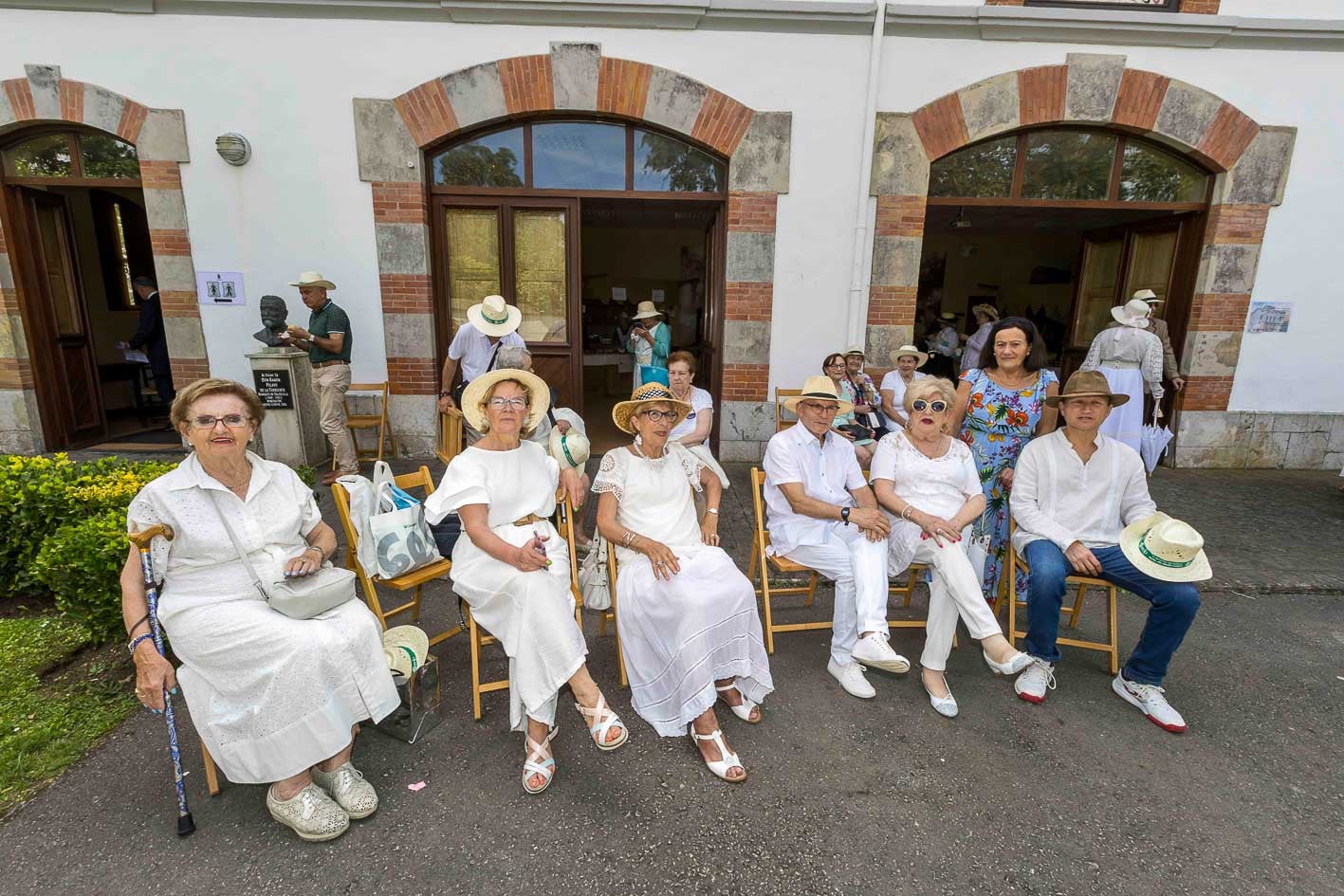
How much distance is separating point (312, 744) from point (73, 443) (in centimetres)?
730

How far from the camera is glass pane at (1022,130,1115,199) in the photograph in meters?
6.59

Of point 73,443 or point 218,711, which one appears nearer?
point 218,711

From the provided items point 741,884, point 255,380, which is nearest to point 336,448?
point 255,380

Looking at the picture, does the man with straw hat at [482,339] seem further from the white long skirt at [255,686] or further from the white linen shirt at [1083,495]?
the white linen shirt at [1083,495]

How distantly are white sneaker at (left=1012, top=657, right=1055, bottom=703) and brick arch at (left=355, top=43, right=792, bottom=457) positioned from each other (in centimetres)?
419

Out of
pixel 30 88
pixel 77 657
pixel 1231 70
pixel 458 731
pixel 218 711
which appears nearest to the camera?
pixel 218 711

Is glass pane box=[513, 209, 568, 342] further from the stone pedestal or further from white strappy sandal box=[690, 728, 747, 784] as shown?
white strappy sandal box=[690, 728, 747, 784]

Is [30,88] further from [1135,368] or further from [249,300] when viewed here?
[1135,368]

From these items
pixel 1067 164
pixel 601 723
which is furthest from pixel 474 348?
pixel 1067 164

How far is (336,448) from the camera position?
5988 mm

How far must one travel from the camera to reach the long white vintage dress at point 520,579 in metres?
2.54

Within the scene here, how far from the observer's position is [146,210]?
6.16 m

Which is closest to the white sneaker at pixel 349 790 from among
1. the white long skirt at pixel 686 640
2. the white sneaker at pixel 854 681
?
the white long skirt at pixel 686 640

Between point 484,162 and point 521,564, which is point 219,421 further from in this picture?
point 484,162
